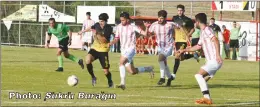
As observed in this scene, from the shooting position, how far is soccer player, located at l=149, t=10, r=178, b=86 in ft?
69.2

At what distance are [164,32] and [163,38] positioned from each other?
0.68 ft

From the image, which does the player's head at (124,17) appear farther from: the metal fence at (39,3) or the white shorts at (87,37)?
the metal fence at (39,3)

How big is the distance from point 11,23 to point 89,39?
385 inches

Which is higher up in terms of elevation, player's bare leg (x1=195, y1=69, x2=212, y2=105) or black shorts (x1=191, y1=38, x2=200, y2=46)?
black shorts (x1=191, y1=38, x2=200, y2=46)

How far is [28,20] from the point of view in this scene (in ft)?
177

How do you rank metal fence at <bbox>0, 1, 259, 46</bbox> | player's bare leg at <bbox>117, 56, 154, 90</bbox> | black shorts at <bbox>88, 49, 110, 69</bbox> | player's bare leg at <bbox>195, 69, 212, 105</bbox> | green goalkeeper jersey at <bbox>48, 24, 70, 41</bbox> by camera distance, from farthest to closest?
metal fence at <bbox>0, 1, 259, 46</bbox>, green goalkeeper jersey at <bbox>48, 24, 70, 41</bbox>, black shorts at <bbox>88, 49, 110, 69</bbox>, player's bare leg at <bbox>117, 56, 154, 90</bbox>, player's bare leg at <bbox>195, 69, 212, 105</bbox>

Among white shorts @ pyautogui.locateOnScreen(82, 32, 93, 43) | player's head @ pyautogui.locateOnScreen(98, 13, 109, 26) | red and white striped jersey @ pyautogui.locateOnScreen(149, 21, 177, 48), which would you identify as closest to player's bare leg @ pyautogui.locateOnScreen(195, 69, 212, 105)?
player's head @ pyautogui.locateOnScreen(98, 13, 109, 26)

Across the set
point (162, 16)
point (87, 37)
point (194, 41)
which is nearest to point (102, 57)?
point (162, 16)

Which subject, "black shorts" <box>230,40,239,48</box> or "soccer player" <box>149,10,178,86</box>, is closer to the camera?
"soccer player" <box>149,10,178,86</box>

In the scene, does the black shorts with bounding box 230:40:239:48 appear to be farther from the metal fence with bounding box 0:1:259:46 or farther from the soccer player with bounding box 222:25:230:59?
the metal fence with bounding box 0:1:259:46

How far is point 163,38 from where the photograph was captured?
2144 centimetres

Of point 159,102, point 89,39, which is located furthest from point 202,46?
point 89,39

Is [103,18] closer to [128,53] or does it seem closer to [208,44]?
[128,53]

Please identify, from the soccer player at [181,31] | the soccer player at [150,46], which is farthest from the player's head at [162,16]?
the soccer player at [150,46]
